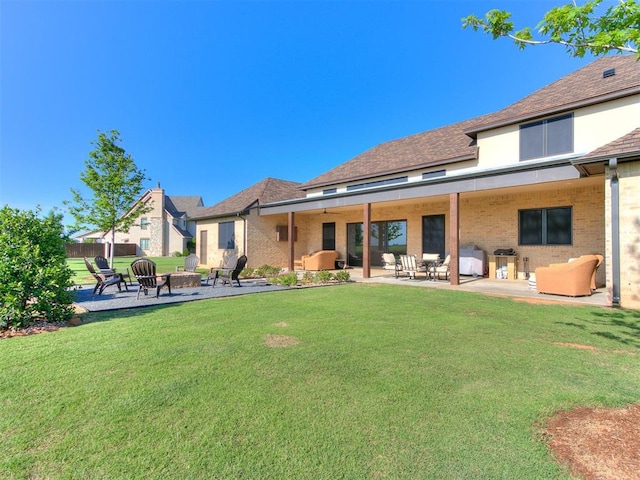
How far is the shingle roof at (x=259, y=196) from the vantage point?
1861 centimetres

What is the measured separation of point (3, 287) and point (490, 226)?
14786 millimetres

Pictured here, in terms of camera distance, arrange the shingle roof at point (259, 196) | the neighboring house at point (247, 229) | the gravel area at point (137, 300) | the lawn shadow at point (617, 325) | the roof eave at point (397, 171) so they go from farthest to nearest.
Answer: the shingle roof at point (259, 196) → the neighboring house at point (247, 229) → the roof eave at point (397, 171) → the gravel area at point (137, 300) → the lawn shadow at point (617, 325)

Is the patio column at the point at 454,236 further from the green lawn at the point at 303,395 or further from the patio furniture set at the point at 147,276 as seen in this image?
the patio furniture set at the point at 147,276

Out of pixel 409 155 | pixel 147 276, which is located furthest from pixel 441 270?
pixel 147 276

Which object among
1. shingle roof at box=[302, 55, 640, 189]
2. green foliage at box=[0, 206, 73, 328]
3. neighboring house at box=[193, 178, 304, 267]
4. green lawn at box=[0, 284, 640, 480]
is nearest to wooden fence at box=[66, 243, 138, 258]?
neighboring house at box=[193, 178, 304, 267]

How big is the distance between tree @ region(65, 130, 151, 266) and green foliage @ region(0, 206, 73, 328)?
931cm

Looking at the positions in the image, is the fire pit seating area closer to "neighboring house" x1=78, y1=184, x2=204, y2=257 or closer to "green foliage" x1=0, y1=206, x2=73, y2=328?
"green foliage" x1=0, y1=206, x2=73, y2=328

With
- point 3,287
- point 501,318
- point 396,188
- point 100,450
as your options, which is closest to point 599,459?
point 100,450

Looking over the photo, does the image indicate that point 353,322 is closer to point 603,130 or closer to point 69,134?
point 603,130

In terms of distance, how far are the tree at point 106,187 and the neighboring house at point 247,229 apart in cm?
536

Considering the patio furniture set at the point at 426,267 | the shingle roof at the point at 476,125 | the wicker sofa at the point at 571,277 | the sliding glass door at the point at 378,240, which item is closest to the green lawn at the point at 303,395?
the wicker sofa at the point at 571,277

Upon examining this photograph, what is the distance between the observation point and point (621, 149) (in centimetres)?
691

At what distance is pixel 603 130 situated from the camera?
10.4m

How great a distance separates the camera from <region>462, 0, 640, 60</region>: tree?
2.83m
